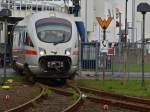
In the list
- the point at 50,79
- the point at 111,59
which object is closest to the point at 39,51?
the point at 50,79

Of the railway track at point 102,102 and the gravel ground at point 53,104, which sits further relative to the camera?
the gravel ground at point 53,104

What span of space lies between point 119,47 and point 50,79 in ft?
23.8

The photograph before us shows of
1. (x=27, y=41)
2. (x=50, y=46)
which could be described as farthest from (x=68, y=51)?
(x=27, y=41)

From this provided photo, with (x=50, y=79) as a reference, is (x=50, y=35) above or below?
above

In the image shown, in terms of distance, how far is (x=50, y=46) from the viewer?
82.9 feet

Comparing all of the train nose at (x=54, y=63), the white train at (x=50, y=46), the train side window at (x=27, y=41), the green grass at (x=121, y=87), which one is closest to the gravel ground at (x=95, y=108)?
the green grass at (x=121, y=87)

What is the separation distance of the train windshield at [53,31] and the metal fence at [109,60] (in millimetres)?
6016

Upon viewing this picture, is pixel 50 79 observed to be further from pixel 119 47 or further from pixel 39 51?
pixel 119 47

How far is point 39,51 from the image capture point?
2522 centimetres

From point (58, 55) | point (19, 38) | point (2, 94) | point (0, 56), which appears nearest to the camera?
point (2, 94)

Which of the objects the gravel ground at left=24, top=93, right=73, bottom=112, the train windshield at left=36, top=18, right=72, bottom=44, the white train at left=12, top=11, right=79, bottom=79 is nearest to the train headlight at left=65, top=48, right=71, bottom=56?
the white train at left=12, top=11, right=79, bottom=79

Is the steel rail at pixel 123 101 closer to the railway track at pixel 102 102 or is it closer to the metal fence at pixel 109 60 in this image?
the railway track at pixel 102 102

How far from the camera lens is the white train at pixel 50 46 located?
25.2 metres

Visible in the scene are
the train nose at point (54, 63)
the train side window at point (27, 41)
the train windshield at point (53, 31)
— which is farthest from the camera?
the train side window at point (27, 41)
